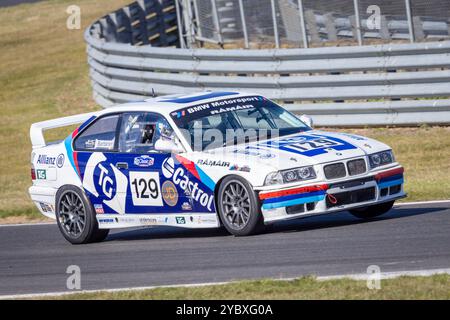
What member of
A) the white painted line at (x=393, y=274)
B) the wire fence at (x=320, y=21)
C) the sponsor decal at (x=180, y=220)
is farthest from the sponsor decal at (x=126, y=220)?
the wire fence at (x=320, y=21)

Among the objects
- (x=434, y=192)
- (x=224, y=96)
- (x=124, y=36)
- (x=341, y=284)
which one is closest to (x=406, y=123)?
(x=434, y=192)

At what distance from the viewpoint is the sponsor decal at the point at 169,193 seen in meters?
11.0

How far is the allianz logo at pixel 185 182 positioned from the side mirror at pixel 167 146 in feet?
0.34

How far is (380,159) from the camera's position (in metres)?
10.9

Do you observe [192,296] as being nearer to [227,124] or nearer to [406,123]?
[227,124]

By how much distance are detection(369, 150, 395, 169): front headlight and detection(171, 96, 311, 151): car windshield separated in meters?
1.07

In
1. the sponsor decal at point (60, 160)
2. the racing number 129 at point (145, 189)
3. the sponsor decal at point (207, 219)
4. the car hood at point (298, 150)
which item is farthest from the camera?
the sponsor decal at point (60, 160)

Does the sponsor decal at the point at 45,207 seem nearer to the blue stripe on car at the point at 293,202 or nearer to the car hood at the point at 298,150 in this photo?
the car hood at the point at 298,150

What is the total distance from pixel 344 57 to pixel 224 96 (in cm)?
557

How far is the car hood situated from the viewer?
34.3 ft

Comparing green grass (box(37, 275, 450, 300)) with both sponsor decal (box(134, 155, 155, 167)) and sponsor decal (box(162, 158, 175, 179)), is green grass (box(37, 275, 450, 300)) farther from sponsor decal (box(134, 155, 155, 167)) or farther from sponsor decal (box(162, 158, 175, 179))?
sponsor decal (box(134, 155, 155, 167))

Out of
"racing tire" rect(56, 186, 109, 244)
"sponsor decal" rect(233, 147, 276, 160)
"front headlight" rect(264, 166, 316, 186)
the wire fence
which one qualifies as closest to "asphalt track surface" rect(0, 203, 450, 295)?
"racing tire" rect(56, 186, 109, 244)

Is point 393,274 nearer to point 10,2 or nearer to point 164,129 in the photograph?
point 164,129
